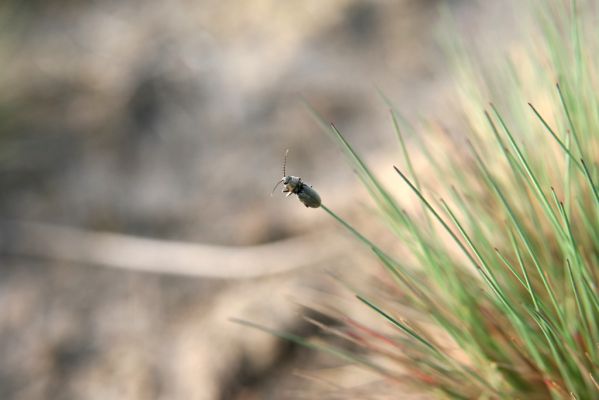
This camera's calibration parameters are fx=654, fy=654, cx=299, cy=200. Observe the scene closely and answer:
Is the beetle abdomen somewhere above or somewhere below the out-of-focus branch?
below

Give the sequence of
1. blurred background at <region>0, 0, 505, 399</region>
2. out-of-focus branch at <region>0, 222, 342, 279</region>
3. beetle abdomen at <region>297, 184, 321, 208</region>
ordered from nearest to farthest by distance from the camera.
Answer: beetle abdomen at <region>297, 184, 321, 208</region>
blurred background at <region>0, 0, 505, 399</region>
out-of-focus branch at <region>0, 222, 342, 279</region>

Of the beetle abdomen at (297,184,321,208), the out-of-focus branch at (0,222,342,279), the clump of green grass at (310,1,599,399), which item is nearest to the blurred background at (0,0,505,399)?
the out-of-focus branch at (0,222,342,279)

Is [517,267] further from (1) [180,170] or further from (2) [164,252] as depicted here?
(1) [180,170]

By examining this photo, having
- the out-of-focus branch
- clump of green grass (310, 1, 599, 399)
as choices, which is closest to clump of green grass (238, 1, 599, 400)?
clump of green grass (310, 1, 599, 399)

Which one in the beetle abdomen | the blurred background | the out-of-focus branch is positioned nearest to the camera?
the beetle abdomen

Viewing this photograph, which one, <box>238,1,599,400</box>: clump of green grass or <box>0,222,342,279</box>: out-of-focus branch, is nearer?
<box>238,1,599,400</box>: clump of green grass

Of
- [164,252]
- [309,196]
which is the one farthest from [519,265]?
[164,252]

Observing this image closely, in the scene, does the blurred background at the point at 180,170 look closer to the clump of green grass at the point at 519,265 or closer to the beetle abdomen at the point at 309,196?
the clump of green grass at the point at 519,265

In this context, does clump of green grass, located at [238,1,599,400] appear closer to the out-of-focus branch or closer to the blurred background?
the blurred background
